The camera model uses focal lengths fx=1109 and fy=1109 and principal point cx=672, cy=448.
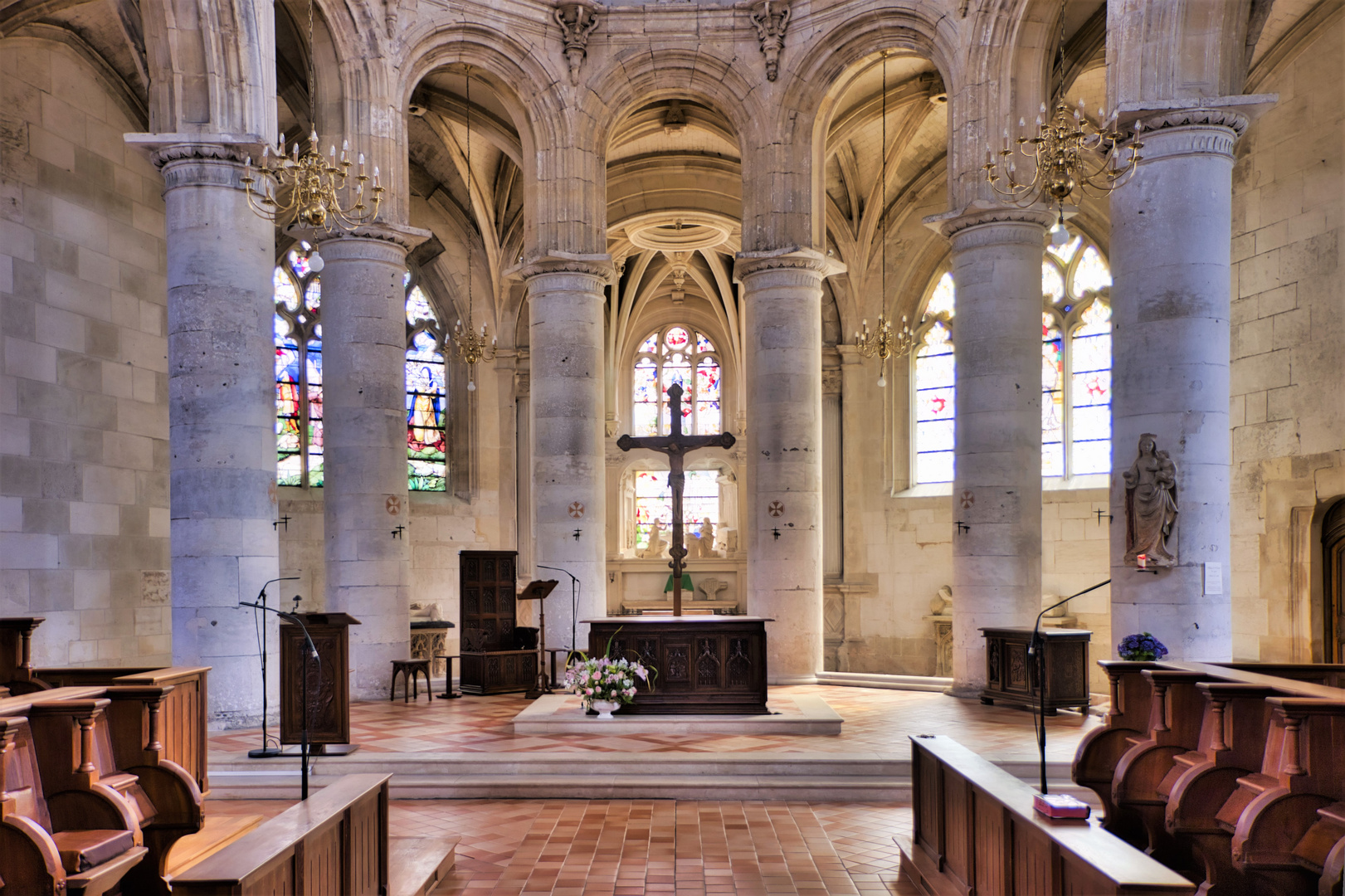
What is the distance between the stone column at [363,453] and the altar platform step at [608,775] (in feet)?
15.0

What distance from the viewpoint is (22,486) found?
13.1 metres

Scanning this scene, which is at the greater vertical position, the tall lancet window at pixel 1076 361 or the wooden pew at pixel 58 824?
the tall lancet window at pixel 1076 361

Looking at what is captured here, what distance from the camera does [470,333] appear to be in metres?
20.0

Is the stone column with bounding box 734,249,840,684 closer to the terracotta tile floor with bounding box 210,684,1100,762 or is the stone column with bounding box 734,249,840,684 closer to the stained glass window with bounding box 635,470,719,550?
the terracotta tile floor with bounding box 210,684,1100,762

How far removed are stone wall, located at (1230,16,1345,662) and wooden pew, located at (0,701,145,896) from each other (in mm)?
13325

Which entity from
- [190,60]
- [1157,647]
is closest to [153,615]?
[190,60]

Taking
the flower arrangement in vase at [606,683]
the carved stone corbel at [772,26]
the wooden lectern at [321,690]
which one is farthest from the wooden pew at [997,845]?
the carved stone corbel at [772,26]

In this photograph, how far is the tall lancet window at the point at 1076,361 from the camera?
66.6ft

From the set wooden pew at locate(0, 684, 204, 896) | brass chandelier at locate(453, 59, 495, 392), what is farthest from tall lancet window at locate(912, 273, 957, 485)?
wooden pew at locate(0, 684, 204, 896)

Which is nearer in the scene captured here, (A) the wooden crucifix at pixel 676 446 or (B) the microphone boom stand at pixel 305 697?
(B) the microphone boom stand at pixel 305 697

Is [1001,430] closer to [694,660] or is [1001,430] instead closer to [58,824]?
[694,660]

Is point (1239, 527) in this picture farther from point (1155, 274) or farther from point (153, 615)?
point (153, 615)

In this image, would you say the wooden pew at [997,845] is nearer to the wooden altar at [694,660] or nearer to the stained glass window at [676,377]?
the wooden altar at [694,660]

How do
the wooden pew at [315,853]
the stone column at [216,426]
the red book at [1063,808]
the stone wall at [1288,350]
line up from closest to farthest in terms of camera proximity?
the wooden pew at [315,853] < the red book at [1063,808] < the stone column at [216,426] < the stone wall at [1288,350]
